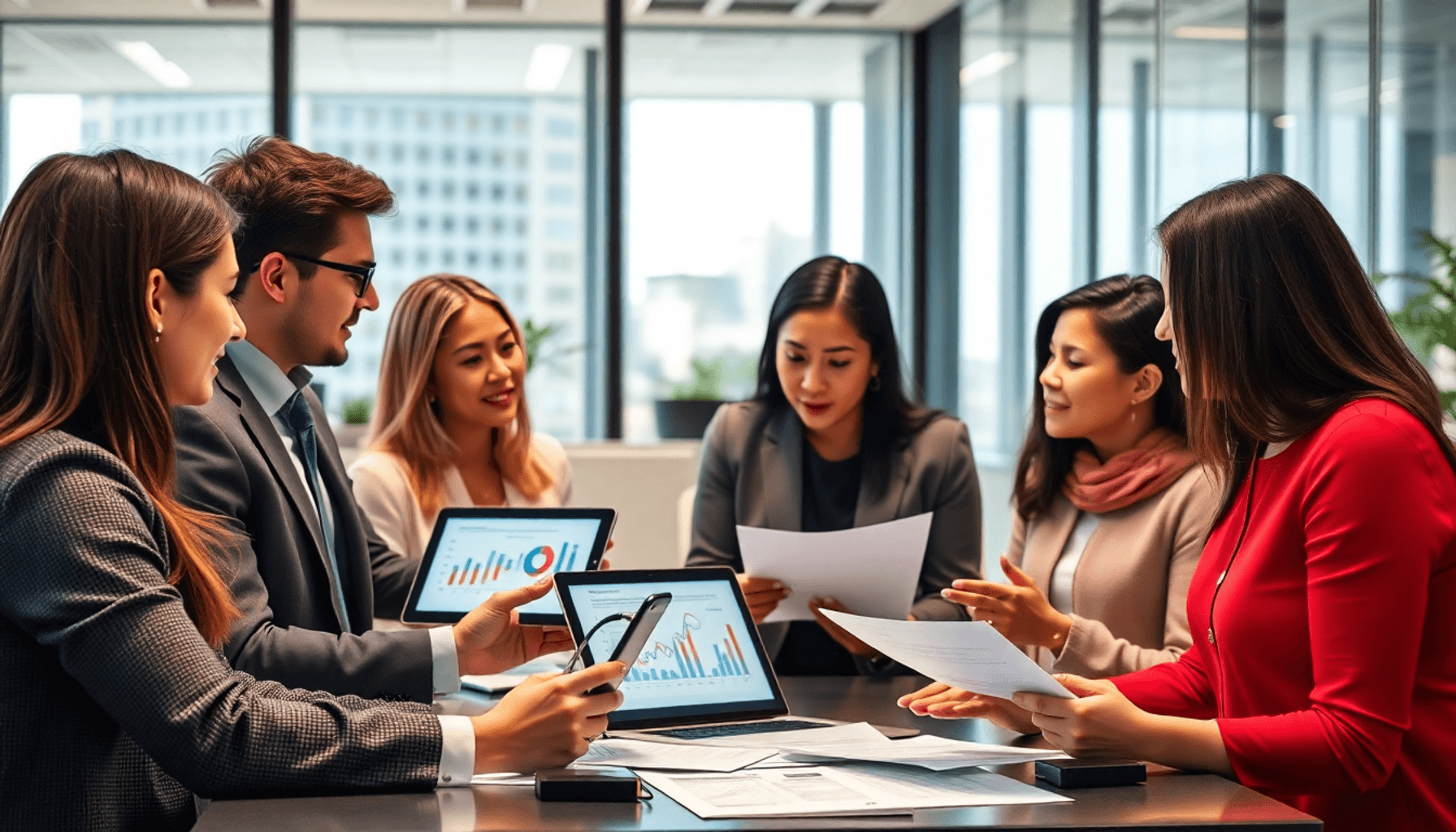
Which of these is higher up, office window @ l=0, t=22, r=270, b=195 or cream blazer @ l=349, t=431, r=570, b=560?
office window @ l=0, t=22, r=270, b=195

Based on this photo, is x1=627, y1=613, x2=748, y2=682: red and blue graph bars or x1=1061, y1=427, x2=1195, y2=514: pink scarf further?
x1=1061, y1=427, x2=1195, y2=514: pink scarf

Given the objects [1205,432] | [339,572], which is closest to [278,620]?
[339,572]

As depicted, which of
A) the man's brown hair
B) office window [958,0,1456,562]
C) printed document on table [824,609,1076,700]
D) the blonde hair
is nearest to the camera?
printed document on table [824,609,1076,700]

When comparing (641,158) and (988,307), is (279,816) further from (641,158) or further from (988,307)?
(641,158)

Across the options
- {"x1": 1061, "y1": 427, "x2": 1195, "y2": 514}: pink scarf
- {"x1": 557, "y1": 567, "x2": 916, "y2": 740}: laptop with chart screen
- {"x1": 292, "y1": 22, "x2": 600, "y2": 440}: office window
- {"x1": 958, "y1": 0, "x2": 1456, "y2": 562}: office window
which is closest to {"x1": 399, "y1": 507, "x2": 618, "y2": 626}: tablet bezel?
{"x1": 557, "y1": 567, "x2": 916, "y2": 740}: laptop with chart screen

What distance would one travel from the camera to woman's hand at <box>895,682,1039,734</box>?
1.75 m

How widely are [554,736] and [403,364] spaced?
192cm

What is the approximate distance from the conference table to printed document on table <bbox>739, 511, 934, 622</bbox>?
0.86m

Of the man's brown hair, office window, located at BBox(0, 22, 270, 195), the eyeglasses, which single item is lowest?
the eyeglasses

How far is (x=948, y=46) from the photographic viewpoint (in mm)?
6375

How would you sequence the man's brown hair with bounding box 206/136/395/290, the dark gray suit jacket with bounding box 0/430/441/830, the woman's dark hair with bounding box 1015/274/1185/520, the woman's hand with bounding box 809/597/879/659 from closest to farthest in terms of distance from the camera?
the dark gray suit jacket with bounding box 0/430/441/830, the man's brown hair with bounding box 206/136/395/290, the woman's hand with bounding box 809/597/879/659, the woman's dark hair with bounding box 1015/274/1185/520

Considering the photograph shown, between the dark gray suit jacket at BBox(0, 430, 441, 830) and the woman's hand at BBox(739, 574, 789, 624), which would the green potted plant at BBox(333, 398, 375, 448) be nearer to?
the woman's hand at BBox(739, 574, 789, 624)

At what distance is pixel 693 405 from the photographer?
6.12 metres

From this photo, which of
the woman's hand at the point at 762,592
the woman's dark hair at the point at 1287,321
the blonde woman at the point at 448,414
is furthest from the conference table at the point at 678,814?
the blonde woman at the point at 448,414
